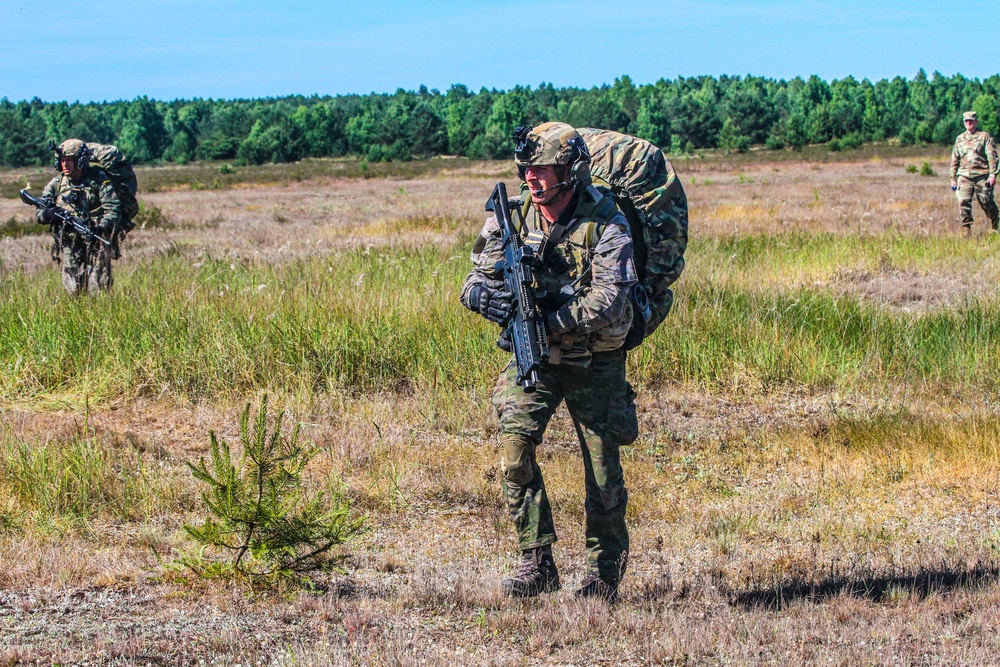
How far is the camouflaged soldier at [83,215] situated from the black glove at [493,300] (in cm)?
619

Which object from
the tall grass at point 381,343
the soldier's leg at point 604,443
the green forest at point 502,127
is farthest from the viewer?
the green forest at point 502,127

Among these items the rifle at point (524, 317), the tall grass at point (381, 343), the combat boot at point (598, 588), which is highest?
the rifle at point (524, 317)

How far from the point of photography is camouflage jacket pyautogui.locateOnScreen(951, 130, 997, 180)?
14.5 metres

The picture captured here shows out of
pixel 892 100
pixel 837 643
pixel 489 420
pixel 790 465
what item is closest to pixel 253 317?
pixel 489 420

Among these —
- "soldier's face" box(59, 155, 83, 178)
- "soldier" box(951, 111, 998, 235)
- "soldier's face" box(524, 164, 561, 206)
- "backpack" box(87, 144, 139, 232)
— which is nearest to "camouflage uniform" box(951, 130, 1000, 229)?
"soldier" box(951, 111, 998, 235)

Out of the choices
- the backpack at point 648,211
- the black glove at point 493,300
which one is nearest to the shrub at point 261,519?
the black glove at point 493,300

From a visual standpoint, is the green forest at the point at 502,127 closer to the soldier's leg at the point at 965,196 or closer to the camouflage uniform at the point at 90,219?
the soldier's leg at the point at 965,196

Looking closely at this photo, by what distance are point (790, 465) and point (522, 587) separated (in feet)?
8.04

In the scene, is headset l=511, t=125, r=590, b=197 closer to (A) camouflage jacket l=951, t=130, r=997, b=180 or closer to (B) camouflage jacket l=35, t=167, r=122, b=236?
(B) camouflage jacket l=35, t=167, r=122, b=236

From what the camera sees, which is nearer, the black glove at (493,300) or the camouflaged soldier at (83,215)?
the black glove at (493,300)

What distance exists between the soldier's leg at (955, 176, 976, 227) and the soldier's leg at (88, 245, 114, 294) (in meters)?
11.4

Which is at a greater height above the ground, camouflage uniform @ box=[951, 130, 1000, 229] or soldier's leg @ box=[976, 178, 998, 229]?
camouflage uniform @ box=[951, 130, 1000, 229]

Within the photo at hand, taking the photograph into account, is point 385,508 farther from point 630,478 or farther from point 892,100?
point 892,100

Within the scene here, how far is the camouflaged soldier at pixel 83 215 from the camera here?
30.1ft
